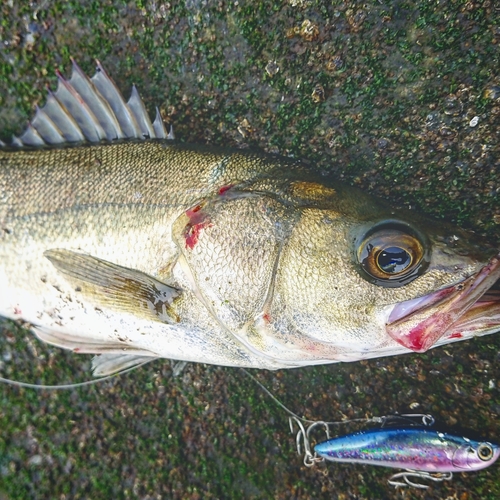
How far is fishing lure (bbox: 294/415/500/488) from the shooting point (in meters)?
2.29

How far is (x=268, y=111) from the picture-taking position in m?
2.46

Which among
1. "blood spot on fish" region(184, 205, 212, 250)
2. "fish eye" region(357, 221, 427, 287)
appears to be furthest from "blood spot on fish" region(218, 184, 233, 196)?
"fish eye" region(357, 221, 427, 287)

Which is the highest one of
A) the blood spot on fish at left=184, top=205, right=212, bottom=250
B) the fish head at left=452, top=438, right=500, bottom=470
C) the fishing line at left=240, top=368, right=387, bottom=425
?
the blood spot on fish at left=184, top=205, right=212, bottom=250

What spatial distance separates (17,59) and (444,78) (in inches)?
98.1

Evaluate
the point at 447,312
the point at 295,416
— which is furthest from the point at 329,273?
the point at 295,416

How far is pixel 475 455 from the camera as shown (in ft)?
7.47

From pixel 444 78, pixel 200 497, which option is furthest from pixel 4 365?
pixel 444 78

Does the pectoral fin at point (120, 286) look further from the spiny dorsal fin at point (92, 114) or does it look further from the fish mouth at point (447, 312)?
the fish mouth at point (447, 312)

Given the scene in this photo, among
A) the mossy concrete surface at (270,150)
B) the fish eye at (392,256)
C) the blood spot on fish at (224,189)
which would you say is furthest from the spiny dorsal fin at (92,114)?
the fish eye at (392,256)

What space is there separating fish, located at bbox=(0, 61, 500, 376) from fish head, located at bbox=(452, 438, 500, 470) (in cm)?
84

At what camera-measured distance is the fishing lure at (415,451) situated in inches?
90.0

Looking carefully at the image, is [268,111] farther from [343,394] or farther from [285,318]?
[343,394]

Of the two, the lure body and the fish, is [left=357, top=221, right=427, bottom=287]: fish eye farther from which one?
the lure body

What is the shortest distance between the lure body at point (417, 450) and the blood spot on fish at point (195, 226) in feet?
4.87
